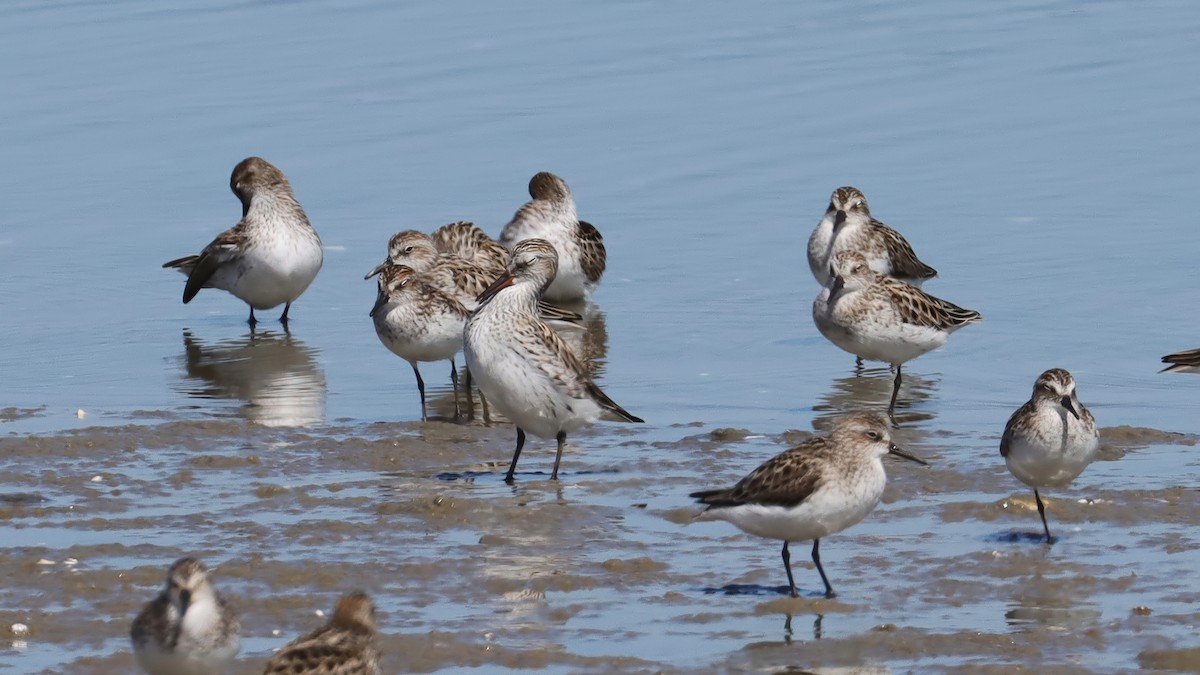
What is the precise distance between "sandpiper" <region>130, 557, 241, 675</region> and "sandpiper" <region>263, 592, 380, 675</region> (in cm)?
35

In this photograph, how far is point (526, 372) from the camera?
39.8 feet

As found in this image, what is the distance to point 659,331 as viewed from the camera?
1661cm

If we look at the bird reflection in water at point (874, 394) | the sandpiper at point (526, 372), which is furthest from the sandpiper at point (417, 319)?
the bird reflection in water at point (874, 394)

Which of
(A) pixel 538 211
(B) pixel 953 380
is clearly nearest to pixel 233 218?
(A) pixel 538 211

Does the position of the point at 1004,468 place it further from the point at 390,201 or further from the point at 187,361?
the point at 390,201

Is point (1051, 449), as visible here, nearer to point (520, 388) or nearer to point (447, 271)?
point (520, 388)

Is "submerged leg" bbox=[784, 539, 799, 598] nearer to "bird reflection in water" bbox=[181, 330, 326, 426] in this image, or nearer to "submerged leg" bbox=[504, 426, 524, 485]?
"submerged leg" bbox=[504, 426, 524, 485]

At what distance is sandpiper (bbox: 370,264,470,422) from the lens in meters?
14.0

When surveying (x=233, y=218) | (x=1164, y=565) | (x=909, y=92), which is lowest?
(x=1164, y=565)

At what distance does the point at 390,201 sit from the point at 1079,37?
34.8 feet

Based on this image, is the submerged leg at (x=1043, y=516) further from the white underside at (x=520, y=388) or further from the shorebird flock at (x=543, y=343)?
the white underside at (x=520, y=388)

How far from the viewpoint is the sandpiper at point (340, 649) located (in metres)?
7.25

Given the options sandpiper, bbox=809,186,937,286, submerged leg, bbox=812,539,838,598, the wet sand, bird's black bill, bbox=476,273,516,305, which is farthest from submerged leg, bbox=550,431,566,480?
sandpiper, bbox=809,186,937,286

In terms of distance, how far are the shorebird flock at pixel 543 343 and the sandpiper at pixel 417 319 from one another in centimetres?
1
